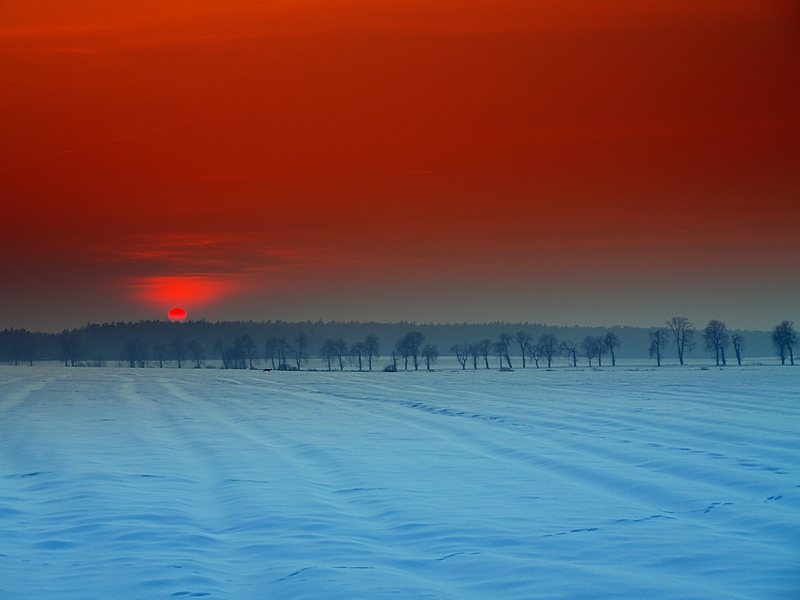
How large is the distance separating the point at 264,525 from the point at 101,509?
82.9 inches

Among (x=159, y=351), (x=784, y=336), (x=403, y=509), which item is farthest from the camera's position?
(x=159, y=351)

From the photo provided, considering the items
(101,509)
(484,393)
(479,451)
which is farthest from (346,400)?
(101,509)

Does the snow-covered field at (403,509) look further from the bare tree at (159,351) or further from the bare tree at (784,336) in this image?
the bare tree at (159,351)

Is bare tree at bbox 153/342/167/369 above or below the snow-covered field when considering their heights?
above

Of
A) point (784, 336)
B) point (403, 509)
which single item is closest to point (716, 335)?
point (784, 336)

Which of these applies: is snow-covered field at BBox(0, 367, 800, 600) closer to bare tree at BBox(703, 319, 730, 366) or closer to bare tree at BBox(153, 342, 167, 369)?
bare tree at BBox(703, 319, 730, 366)

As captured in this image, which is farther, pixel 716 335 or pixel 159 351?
pixel 159 351

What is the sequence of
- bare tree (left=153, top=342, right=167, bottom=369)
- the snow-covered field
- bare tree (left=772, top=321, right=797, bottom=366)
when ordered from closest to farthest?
1. the snow-covered field
2. bare tree (left=772, top=321, right=797, bottom=366)
3. bare tree (left=153, top=342, right=167, bottom=369)

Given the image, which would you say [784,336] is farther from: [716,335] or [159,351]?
[159,351]

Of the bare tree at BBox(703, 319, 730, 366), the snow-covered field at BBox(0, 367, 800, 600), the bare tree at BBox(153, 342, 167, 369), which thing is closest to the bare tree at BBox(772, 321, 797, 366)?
the bare tree at BBox(703, 319, 730, 366)

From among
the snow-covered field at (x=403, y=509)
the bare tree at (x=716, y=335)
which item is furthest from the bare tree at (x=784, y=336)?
the snow-covered field at (x=403, y=509)

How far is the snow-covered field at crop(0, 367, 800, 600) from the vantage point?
6.25 m

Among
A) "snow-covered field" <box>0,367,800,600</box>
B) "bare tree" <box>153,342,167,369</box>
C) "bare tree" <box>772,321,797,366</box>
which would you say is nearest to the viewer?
"snow-covered field" <box>0,367,800,600</box>

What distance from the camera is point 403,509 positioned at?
887 cm
